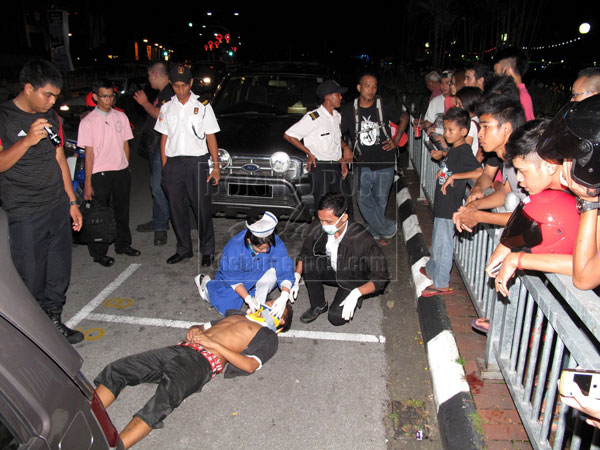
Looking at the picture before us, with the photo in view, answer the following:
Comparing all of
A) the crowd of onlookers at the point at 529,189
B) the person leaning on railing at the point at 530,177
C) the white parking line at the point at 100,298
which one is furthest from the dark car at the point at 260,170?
the person leaning on railing at the point at 530,177

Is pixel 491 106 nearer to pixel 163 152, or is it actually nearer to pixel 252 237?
pixel 252 237

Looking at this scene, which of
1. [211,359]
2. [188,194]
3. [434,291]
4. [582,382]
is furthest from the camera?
[188,194]

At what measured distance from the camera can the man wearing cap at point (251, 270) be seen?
4.12 meters

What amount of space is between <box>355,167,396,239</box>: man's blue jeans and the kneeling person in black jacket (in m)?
1.50

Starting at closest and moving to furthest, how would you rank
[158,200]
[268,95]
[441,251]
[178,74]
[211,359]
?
[211,359]
[441,251]
[178,74]
[158,200]
[268,95]

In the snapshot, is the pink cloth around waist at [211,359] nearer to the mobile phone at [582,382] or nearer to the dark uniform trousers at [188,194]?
the dark uniform trousers at [188,194]

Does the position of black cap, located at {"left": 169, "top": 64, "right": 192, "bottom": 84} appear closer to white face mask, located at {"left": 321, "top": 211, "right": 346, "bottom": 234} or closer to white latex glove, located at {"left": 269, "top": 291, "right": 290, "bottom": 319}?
white face mask, located at {"left": 321, "top": 211, "right": 346, "bottom": 234}

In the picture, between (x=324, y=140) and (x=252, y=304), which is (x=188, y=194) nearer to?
(x=324, y=140)

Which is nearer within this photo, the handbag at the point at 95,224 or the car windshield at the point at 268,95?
the handbag at the point at 95,224

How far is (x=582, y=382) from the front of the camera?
4.78 ft

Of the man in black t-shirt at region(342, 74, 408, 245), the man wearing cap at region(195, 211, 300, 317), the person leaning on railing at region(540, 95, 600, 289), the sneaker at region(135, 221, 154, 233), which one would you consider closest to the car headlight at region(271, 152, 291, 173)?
the man in black t-shirt at region(342, 74, 408, 245)

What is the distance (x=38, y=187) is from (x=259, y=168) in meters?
2.64

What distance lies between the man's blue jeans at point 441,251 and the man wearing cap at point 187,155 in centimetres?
253

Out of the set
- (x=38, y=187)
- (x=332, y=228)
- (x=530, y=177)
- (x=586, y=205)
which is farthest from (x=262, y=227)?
(x=586, y=205)
